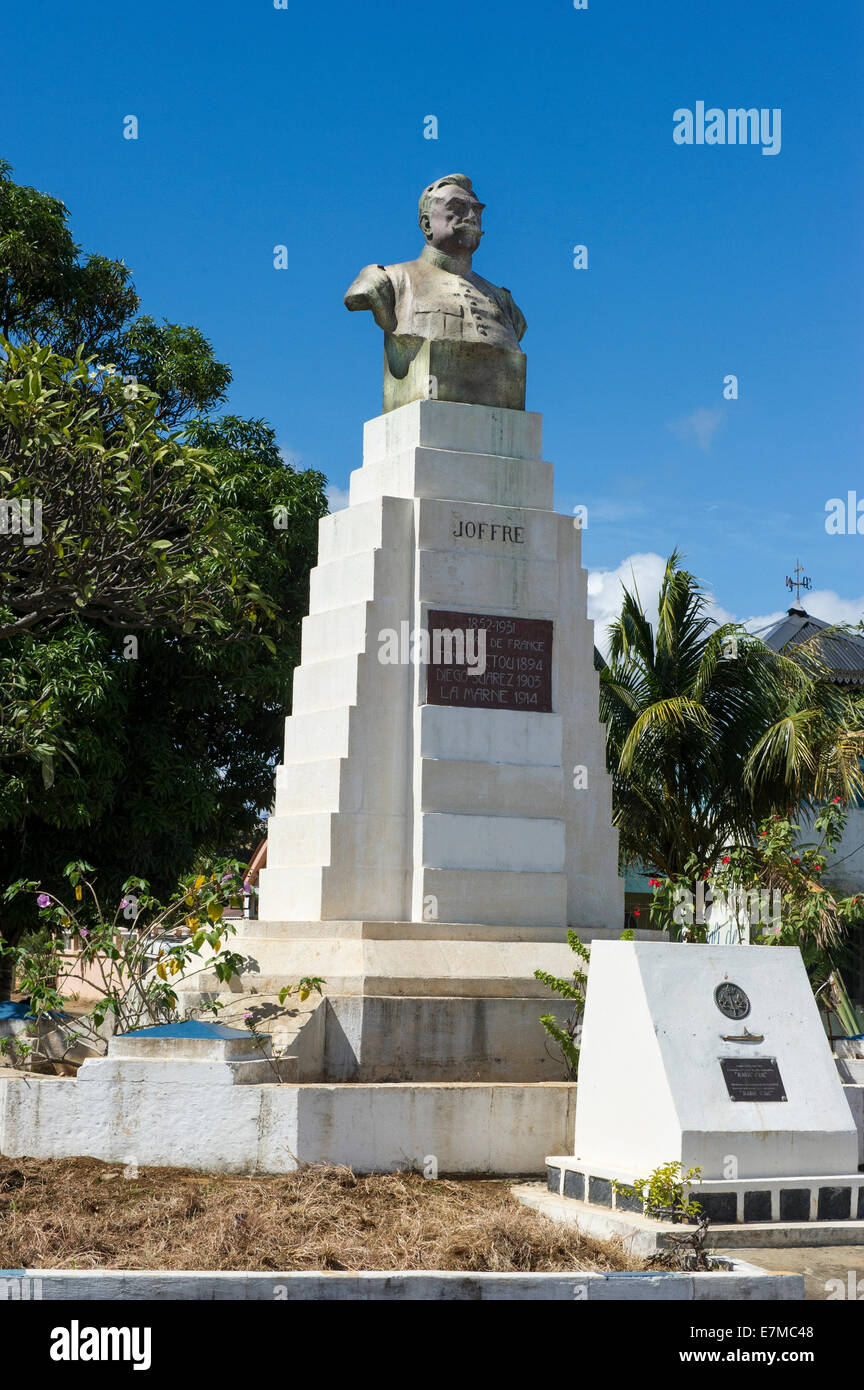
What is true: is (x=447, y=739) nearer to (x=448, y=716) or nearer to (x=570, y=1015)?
(x=448, y=716)

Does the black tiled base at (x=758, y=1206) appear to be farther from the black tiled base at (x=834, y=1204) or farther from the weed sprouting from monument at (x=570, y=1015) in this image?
the weed sprouting from monument at (x=570, y=1015)

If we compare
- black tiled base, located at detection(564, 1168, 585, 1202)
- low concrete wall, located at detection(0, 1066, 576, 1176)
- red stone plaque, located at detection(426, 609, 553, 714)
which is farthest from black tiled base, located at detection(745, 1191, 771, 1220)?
red stone plaque, located at detection(426, 609, 553, 714)

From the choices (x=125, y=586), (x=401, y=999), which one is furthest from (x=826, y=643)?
(x=401, y=999)

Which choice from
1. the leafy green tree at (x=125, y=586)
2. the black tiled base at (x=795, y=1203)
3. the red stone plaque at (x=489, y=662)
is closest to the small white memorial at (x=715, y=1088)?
the black tiled base at (x=795, y=1203)

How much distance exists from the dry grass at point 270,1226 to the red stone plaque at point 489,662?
4626 millimetres

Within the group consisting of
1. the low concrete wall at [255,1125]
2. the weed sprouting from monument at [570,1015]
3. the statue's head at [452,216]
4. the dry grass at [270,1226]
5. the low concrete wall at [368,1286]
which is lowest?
the low concrete wall at [368,1286]

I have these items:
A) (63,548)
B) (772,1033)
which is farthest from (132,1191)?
(63,548)

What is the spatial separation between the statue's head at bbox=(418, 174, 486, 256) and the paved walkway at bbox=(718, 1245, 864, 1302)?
9.48 m

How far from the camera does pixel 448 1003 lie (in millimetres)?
11477

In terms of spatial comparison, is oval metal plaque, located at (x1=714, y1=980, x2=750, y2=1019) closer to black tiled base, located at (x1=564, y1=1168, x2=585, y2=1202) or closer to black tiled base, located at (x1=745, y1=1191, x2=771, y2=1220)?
black tiled base, located at (x1=745, y1=1191, x2=771, y2=1220)

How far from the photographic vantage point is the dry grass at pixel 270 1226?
25.3 feet

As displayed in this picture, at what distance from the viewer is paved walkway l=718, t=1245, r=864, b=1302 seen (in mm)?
7992

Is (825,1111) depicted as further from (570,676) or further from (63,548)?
(63,548)

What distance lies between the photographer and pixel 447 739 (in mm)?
12945
